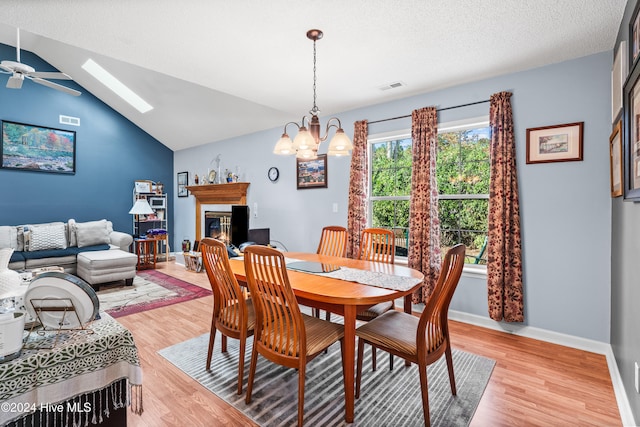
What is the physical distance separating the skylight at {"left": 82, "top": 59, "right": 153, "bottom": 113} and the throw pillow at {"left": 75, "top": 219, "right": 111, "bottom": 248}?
221cm

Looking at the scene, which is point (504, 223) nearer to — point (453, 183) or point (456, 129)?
point (453, 183)

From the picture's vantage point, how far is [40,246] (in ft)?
15.1

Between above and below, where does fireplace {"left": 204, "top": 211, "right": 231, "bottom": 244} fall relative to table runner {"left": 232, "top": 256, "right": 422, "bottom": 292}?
above

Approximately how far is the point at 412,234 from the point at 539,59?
78.2 inches

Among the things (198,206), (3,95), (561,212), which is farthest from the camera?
(198,206)

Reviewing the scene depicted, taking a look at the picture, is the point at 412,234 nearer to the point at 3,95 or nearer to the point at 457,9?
the point at 457,9

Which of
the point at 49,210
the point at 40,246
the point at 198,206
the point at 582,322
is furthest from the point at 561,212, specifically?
the point at 49,210

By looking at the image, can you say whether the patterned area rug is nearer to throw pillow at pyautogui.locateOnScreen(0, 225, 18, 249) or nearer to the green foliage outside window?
throw pillow at pyautogui.locateOnScreen(0, 225, 18, 249)

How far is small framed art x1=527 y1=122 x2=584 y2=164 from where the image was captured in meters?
2.69

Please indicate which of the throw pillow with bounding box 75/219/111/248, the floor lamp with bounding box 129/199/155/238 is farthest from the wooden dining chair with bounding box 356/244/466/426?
the floor lamp with bounding box 129/199/155/238

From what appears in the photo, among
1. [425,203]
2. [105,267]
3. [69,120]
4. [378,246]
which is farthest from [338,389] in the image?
[69,120]

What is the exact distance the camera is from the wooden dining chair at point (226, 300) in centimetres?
202

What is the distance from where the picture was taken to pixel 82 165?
19.0 ft

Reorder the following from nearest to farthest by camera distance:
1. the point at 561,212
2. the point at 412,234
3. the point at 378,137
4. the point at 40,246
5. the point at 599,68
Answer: the point at 599,68 → the point at 561,212 → the point at 412,234 → the point at 378,137 → the point at 40,246
